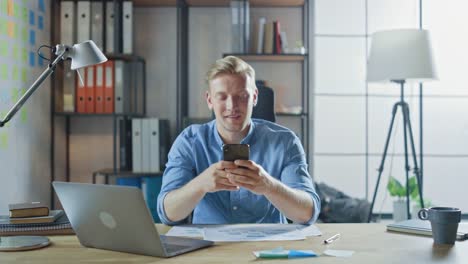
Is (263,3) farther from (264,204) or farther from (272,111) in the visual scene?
(264,204)

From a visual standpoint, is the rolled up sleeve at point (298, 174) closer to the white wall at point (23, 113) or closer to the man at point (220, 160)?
the man at point (220, 160)

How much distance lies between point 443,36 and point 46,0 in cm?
306

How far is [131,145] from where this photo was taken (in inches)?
144

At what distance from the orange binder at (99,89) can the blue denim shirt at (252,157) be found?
5.69ft

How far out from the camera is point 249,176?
5.05ft

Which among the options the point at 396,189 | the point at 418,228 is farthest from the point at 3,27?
the point at 396,189

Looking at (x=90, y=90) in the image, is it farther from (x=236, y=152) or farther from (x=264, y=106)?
(x=236, y=152)

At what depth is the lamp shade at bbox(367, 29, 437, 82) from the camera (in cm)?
329

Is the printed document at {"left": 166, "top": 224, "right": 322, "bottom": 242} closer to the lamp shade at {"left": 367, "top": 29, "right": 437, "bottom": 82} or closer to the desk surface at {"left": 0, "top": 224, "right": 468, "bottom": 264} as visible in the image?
the desk surface at {"left": 0, "top": 224, "right": 468, "bottom": 264}

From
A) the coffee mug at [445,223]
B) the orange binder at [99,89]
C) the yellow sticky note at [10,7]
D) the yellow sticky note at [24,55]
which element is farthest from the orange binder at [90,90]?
the coffee mug at [445,223]

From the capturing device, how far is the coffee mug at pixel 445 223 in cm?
138

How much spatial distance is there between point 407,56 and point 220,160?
6.19 feet

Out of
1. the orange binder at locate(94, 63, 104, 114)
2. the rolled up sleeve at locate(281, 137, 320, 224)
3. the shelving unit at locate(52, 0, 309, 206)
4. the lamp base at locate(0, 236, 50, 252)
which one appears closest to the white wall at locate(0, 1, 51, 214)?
the shelving unit at locate(52, 0, 309, 206)

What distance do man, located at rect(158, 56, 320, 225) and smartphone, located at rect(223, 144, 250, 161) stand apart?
0.67 ft
